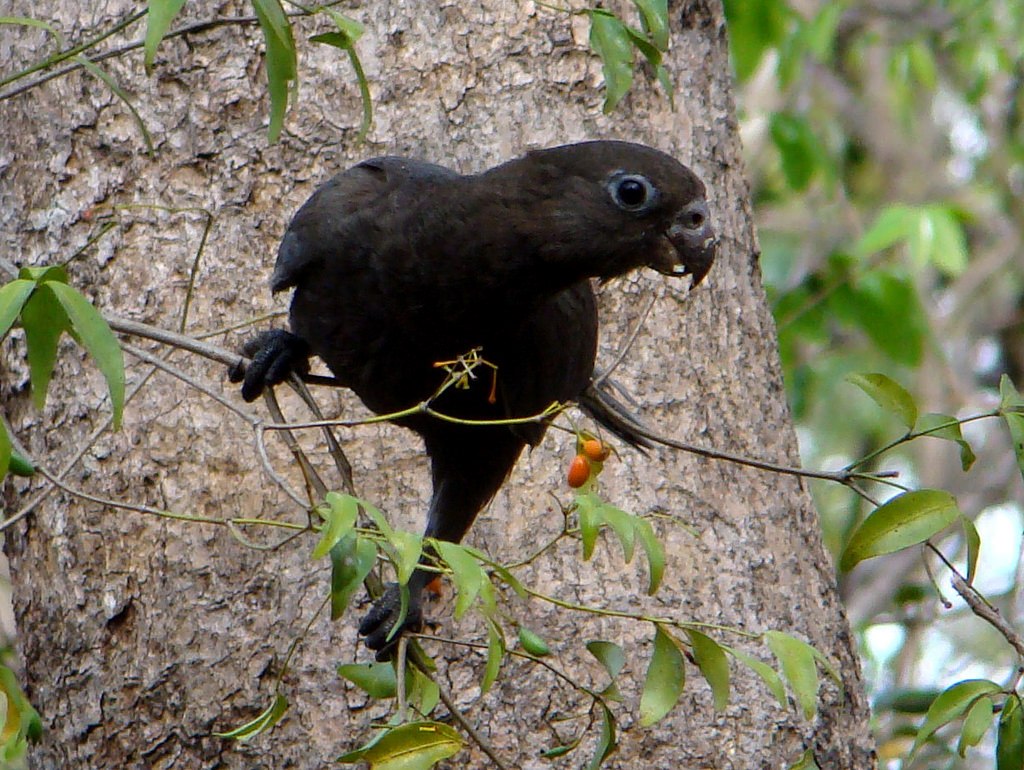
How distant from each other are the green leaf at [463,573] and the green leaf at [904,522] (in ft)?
1.63

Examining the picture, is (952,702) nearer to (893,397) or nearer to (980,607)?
(980,607)

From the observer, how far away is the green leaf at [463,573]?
4.53ft

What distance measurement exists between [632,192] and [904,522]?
2.22 feet

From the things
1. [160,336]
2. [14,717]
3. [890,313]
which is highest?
[890,313]

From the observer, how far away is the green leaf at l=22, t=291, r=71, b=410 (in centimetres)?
145

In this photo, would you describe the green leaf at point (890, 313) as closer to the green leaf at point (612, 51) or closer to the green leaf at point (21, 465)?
the green leaf at point (612, 51)

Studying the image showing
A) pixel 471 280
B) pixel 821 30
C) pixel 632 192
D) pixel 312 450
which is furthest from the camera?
pixel 821 30

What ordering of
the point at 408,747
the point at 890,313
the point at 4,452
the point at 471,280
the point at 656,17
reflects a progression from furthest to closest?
the point at 890,313
the point at 471,280
the point at 656,17
the point at 408,747
the point at 4,452

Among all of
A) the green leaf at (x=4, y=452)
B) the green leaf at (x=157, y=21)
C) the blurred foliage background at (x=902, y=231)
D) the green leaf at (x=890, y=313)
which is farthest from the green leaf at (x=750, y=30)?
the green leaf at (x=4, y=452)

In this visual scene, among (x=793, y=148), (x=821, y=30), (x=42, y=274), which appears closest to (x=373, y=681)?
(x=42, y=274)

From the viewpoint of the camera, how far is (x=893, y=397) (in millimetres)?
1654

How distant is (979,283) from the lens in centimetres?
650

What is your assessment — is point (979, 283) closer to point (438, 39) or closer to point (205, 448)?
point (438, 39)

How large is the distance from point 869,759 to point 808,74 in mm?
4873
